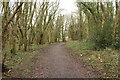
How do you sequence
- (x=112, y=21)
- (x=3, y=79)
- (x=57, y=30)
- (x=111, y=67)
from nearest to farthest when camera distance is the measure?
(x=3, y=79) < (x=111, y=67) < (x=112, y=21) < (x=57, y=30)

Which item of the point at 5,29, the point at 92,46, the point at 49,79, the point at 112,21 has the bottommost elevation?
the point at 49,79

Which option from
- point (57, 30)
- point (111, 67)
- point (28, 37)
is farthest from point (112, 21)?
point (57, 30)

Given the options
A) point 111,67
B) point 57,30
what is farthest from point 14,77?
point 57,30

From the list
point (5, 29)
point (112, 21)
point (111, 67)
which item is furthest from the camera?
point (112, 21)

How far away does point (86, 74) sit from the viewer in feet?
24.6

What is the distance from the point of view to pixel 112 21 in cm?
1381

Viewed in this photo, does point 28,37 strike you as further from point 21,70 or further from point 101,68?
point 101,68

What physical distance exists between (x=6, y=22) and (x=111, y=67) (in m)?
5.94

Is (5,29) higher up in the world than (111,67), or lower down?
higher up

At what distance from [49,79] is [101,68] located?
9.81 feet

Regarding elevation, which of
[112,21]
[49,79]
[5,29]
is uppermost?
[112,21]

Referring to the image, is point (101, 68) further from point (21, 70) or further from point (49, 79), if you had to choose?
point (21, 70)

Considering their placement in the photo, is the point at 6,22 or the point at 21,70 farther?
the point at 21,70

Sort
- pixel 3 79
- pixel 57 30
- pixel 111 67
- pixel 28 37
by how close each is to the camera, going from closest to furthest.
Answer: pixel 3 79 → pixel 111 67 → pixel 28 37 → pixel 57 30
